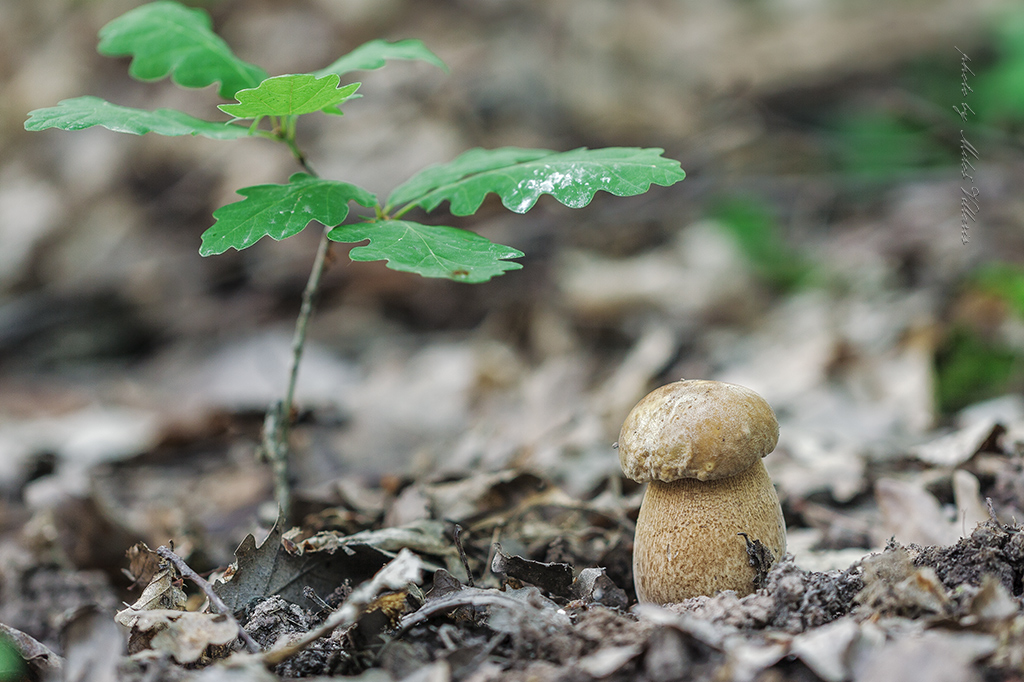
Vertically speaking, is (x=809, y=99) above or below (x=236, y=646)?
below

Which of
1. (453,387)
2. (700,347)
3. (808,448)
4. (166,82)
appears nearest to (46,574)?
(453,387)

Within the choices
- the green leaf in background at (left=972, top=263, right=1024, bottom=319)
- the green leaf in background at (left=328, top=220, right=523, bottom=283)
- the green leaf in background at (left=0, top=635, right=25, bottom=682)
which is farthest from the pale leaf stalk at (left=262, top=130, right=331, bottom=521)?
the green leaf in background at (left=972, top=263, right=1024, bottom=319)

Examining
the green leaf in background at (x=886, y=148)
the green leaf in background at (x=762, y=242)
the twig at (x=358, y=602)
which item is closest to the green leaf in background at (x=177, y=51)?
the twig at (x=358, y=602)

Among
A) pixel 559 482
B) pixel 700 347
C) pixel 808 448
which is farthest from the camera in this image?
pixel 700 347

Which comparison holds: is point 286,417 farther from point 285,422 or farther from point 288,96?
point 288,96

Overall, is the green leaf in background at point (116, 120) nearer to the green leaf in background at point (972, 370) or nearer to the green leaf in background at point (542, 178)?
the green leaf in background at point (542, 178)

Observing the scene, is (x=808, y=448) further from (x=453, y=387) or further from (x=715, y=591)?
(x=453, y=387)

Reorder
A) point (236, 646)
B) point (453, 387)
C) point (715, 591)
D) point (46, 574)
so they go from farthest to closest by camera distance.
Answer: point (453, 387), point (46, 574), point (715, 591), point (236, 646)
